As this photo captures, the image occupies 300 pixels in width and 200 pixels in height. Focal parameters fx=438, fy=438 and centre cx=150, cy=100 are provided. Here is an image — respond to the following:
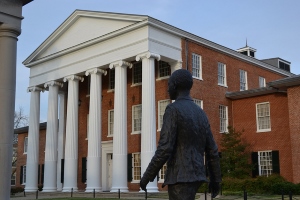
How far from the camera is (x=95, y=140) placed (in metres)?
31.9

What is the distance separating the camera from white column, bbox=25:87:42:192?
37000 millimetres

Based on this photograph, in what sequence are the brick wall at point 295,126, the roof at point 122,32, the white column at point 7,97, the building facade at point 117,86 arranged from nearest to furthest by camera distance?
1. the white column at point 7,97
2. the brick wall at point 295,126
3. the building facade at point 117,86
4. the roof at point 122,32

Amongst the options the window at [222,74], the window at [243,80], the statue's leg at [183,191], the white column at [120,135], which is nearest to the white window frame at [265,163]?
the window at [222,74]

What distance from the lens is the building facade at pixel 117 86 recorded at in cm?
2994

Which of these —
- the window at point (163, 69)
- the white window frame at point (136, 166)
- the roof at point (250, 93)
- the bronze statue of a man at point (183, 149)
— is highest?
the window at point (163, 69)

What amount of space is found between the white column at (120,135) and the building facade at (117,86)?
7cm

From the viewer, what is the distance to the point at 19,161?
1948 inches

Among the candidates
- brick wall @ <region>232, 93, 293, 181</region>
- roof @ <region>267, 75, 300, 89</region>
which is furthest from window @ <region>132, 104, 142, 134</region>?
roof @ <region>267, 75, 300, 89</region>

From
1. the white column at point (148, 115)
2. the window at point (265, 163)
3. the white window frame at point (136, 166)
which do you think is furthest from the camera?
the white window frame at point (136, 166)

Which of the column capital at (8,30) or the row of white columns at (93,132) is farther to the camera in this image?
the row of white columns at (93,132)

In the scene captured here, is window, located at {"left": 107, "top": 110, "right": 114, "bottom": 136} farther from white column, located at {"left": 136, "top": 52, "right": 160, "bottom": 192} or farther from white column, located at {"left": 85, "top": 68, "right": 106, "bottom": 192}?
white column, located at {"left": 136, "top": 52, "right": 160, "bottom": 192}

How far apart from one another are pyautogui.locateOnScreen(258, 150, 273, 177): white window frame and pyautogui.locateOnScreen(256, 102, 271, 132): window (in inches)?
72.4

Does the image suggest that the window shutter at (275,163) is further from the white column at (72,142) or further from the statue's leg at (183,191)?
the statue's leg at (183,191)

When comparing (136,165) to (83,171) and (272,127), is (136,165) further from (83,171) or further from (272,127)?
(272,127)
